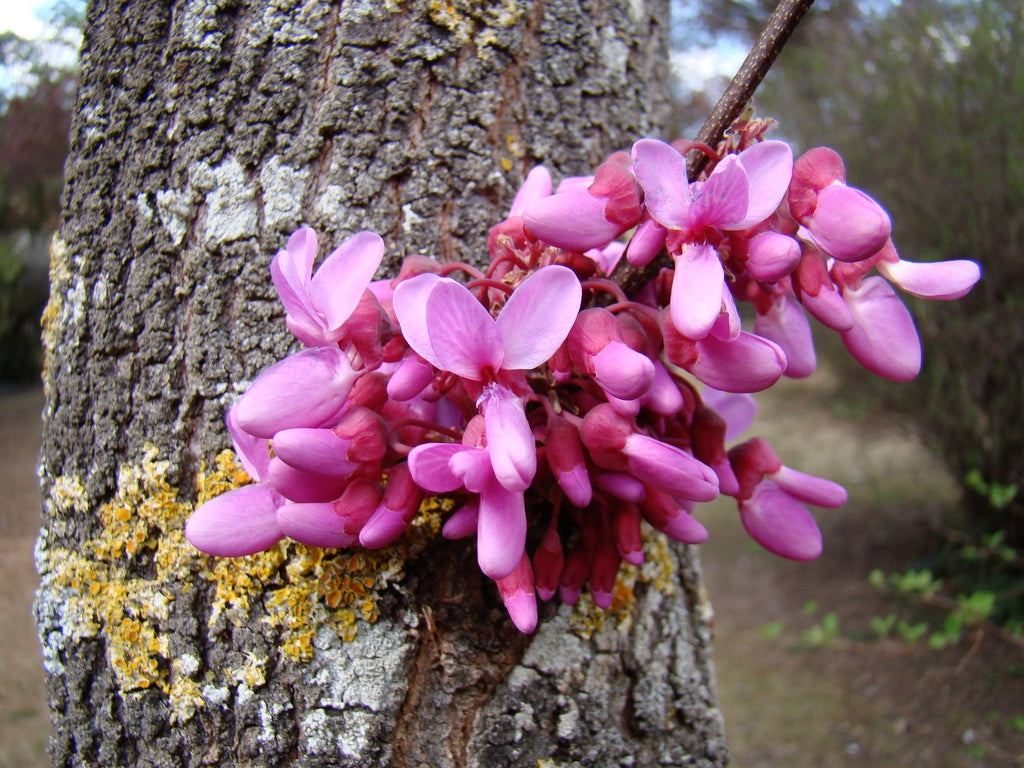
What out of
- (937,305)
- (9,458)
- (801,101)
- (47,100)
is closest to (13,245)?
(47,100)

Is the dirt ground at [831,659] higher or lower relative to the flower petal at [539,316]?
lower

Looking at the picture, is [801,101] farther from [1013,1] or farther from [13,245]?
[13,245]

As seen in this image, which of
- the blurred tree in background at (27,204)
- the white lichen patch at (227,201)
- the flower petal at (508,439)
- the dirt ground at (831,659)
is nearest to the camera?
the flower petal at (508,439)

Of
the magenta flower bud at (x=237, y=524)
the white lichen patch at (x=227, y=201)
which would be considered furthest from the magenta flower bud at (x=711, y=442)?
the white lichen patch at (x=227, y=201)

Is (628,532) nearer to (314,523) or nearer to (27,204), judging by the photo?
(314,523)

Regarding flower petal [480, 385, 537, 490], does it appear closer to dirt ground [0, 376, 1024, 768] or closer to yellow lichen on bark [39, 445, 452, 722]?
yellow lichen on bark [39, 445, 452, 722]

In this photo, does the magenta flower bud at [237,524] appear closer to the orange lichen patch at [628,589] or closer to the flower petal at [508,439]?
the flower petal at [508,439]

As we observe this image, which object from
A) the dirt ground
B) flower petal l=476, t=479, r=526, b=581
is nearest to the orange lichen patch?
flower petal l=476, t=479, r=526, b=581
